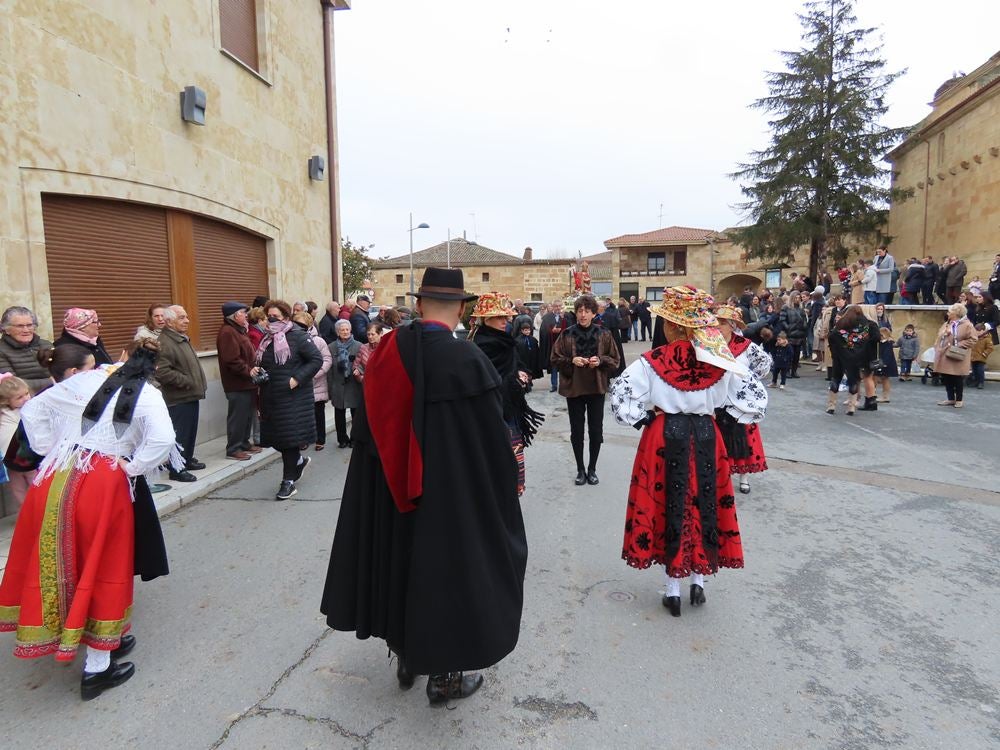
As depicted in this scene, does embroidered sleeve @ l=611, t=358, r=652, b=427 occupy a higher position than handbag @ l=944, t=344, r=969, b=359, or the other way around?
embroidered sleeve @ l=611, t=358, r=652, b=427

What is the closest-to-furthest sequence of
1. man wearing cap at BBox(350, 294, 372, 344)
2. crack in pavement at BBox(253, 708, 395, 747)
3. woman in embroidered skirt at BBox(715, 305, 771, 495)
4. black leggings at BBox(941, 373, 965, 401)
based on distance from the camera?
1. crack in pavement at BBox(253, 708, 395, 747)
2. woman in embroidered skirt at BBox(715, 305, 771, 495)
3. man wearing cap at BBox(350, 294, 372, 344)
4. black leggings at BBox(941, 373, 965, 401)

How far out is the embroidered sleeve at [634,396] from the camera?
3670 millimetres

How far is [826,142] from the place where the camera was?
27375 mm

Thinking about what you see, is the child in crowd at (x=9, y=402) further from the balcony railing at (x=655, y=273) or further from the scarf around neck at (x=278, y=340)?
the balcony railing at (x=655, y=273)

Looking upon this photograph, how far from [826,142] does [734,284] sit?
23429 mm

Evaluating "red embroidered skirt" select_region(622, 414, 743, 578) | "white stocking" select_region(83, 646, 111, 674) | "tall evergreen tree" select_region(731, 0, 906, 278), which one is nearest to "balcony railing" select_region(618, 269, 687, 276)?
"tall evergreen tree" select_region(731, 0, 906, 278)

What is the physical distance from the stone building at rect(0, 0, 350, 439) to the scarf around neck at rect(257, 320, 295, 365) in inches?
90.3

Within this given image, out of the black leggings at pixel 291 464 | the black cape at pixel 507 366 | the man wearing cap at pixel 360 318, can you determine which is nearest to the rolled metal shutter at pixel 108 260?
the black leggings at pixel 291 464

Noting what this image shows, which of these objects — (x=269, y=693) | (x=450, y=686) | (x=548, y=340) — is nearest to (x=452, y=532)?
(x=450, y=686)

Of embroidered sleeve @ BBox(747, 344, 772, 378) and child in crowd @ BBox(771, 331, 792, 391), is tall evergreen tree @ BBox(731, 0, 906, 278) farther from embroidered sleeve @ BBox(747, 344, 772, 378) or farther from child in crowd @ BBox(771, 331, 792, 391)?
embroidered sleeve @ BBox(747, 344, 772, 378)

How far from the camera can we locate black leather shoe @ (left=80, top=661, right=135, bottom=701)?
2846 millimetres

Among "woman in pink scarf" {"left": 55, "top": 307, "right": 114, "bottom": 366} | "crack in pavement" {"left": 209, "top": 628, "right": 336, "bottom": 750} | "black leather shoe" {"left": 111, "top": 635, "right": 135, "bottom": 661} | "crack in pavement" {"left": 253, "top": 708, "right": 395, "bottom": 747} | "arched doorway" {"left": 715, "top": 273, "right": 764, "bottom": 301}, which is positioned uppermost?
"arched doorway" {"left": 715, "top": 273, "right": 764, "bottom": 301}

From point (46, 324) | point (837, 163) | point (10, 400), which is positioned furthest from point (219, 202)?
point (837, 163)

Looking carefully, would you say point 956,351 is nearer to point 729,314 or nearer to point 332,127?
point 729,314
